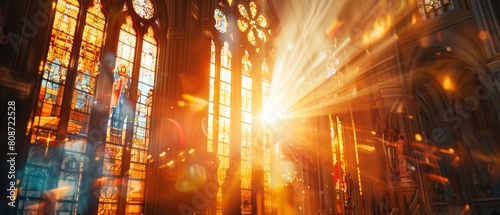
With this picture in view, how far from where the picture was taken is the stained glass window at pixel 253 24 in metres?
12.1

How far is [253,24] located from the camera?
1251 cm

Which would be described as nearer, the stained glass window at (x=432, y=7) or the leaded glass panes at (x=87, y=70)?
the leaded glass panes at (x=87, y=70)

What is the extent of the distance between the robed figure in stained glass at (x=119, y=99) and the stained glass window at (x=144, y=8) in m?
1.68

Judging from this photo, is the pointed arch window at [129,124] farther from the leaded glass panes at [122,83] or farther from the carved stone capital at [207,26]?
the carved stone capital at [207,26]

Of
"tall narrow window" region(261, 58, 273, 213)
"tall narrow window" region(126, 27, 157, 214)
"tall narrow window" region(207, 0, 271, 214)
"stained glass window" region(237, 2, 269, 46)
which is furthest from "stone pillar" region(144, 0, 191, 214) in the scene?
"tall narrow window" region(261, 58, 273, 213)

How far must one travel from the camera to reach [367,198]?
12742 mm

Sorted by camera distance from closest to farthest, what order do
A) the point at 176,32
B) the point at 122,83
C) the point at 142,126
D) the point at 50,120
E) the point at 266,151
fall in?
the point at 50,120
the point at 122,83
the point at 142,126
the point at 176,32
the point at 266,151

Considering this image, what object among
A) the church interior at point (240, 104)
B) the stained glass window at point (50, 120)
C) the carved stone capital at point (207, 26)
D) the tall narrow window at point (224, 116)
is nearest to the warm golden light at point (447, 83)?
the church interior at point (240, 104)

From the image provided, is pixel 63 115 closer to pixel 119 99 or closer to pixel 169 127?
pixel 119 99

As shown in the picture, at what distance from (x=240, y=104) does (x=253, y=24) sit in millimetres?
3273

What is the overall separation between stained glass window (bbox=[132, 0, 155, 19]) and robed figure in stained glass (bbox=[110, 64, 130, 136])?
1679 millimetres

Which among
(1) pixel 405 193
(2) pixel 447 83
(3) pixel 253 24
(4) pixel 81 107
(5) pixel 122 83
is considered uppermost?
(3) pixel 253 24

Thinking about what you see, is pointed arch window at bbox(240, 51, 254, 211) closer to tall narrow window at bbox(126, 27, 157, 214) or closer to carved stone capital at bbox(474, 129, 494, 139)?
tall narrow window at bbox(126, 27, 157, 214)

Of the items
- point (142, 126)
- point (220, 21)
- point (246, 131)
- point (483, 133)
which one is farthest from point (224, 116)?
point (483, 133)
